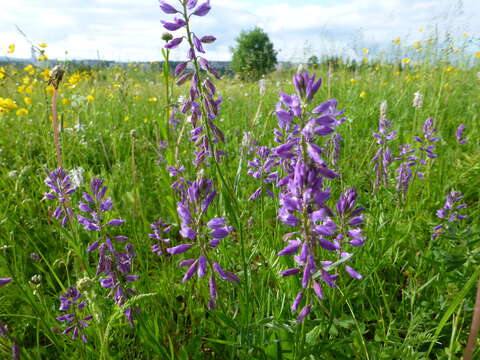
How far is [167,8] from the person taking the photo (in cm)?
148

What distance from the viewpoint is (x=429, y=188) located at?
3.04 metres

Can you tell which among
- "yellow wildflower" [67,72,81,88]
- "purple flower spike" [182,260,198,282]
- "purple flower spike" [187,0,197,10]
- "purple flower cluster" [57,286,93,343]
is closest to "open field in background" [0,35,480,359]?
"purple flower cluster" [57,286,93,343]

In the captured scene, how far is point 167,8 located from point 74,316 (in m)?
1.54

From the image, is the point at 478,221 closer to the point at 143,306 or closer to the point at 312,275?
the point at 312,275

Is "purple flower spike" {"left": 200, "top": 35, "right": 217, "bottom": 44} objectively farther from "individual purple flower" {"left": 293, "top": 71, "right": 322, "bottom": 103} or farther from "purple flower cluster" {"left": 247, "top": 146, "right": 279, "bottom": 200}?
"purple flower cluster" {"left": 247, "top": 146, "right": 279, "bottom": 200}

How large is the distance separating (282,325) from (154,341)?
1.81ft

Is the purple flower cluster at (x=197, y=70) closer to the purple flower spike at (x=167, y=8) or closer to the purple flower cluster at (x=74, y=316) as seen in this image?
the purple flower spike at (x=167, y=8)

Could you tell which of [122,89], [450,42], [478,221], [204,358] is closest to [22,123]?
[122,89]

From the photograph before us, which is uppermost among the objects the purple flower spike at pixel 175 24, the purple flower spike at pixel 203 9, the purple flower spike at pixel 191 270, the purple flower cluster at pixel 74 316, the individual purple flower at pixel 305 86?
the purple flower spike at pixel 203 9

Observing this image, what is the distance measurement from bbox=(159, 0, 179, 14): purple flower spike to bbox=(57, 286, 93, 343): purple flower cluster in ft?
4.75

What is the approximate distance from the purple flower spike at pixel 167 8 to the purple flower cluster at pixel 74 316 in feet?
4.75

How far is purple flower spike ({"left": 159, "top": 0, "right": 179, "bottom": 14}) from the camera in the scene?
1469 mm

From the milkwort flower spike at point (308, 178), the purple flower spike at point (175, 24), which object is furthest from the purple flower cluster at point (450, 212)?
the purple flower spike at point (175, 24)

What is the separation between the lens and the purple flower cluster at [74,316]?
1.63 m
